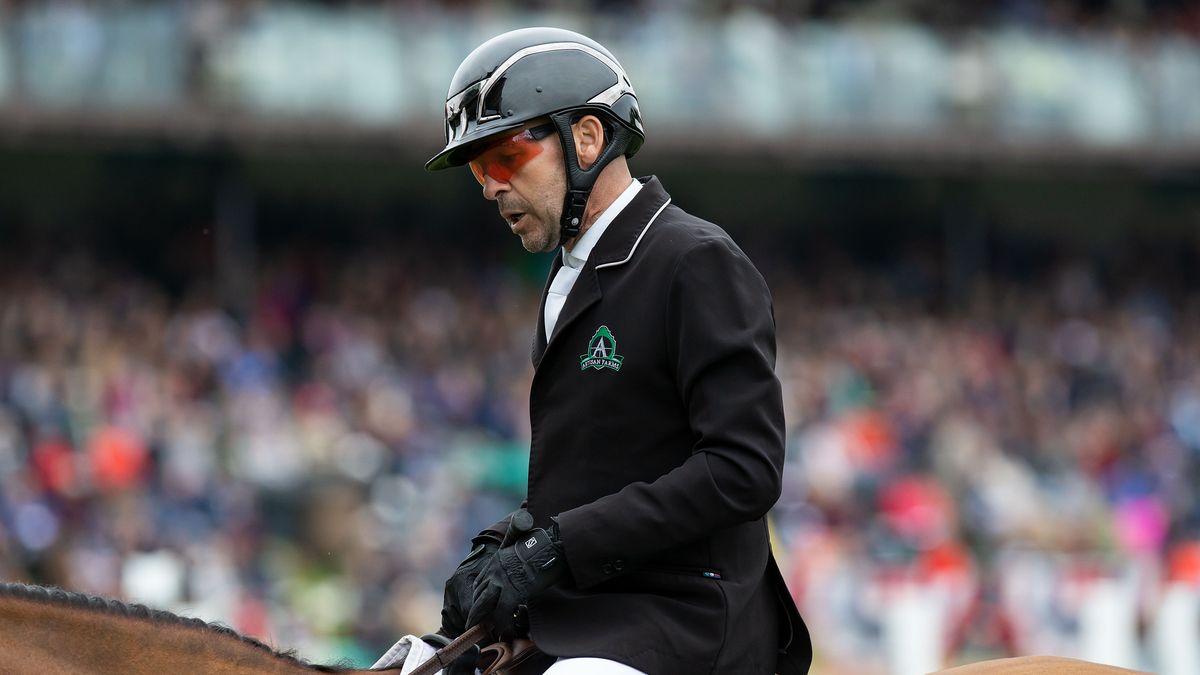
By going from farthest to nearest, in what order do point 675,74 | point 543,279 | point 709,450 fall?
point 675,74 < point 543,279 < point 709,450

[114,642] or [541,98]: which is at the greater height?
[541,98]

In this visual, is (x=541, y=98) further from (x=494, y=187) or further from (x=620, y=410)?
(x=620, y=410)

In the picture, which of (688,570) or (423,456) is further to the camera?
(423,456)

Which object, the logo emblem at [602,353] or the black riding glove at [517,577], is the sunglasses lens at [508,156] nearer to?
the logo emblem at [602,353]

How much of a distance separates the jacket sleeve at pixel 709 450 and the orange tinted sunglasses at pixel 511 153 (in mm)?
443

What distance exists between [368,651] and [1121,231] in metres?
16.2

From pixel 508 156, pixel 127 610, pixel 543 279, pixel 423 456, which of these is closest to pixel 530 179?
pixel 508 156

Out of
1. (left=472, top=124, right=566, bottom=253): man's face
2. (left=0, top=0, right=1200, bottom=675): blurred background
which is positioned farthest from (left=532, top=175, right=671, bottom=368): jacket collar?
(left=0, top=0, right=1200, bottom=675): blurred background

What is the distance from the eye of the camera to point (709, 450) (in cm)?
347

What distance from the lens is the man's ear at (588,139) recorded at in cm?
369

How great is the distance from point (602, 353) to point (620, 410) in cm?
12

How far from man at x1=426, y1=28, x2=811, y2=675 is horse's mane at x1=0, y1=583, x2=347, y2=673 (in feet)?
1.16

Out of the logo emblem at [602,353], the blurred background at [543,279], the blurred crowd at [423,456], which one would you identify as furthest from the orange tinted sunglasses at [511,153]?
the blurred background at [543,279]

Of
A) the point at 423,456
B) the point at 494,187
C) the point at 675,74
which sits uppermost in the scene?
the point at 675,74
